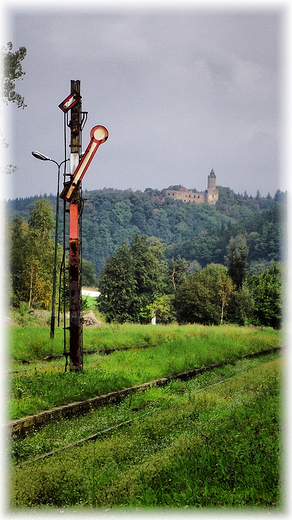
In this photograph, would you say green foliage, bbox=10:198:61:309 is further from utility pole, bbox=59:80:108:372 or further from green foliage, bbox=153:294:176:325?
utility pole, bbox=59:80:108:372

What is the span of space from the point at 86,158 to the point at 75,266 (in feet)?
7.68

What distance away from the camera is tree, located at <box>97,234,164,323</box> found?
51.5 metres

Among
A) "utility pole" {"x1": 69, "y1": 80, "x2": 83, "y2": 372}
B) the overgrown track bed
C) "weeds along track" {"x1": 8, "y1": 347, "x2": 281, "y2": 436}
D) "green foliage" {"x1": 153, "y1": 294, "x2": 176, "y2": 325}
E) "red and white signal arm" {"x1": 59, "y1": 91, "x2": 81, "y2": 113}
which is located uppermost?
"red and white signal arm" {"x1": 59, "y1": 91, "x2": 81, "y2": 113}

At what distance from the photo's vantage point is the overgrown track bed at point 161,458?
4871mm

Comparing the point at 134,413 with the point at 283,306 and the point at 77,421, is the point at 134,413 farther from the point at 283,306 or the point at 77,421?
the point at 283,306

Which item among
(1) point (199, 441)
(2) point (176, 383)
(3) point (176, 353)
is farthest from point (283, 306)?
(1) point (199, 441)

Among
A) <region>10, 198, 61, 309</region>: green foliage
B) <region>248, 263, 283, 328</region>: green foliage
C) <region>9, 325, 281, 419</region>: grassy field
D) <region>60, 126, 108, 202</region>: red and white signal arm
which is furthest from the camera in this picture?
<region>248, 263, 283, 328</region>: green foliage

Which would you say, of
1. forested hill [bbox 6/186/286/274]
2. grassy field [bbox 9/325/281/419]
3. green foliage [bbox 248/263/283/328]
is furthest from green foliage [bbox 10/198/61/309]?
forested hill [bbox 6/186/286/274]

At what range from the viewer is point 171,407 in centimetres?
984

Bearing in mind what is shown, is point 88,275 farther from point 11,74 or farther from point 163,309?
point 11,74

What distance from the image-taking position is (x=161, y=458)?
6.12 metres

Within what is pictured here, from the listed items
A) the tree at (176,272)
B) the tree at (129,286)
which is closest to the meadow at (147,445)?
the tree at (129,286)

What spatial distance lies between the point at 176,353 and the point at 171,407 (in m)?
6.60

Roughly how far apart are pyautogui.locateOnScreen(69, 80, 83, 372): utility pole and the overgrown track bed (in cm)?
161
